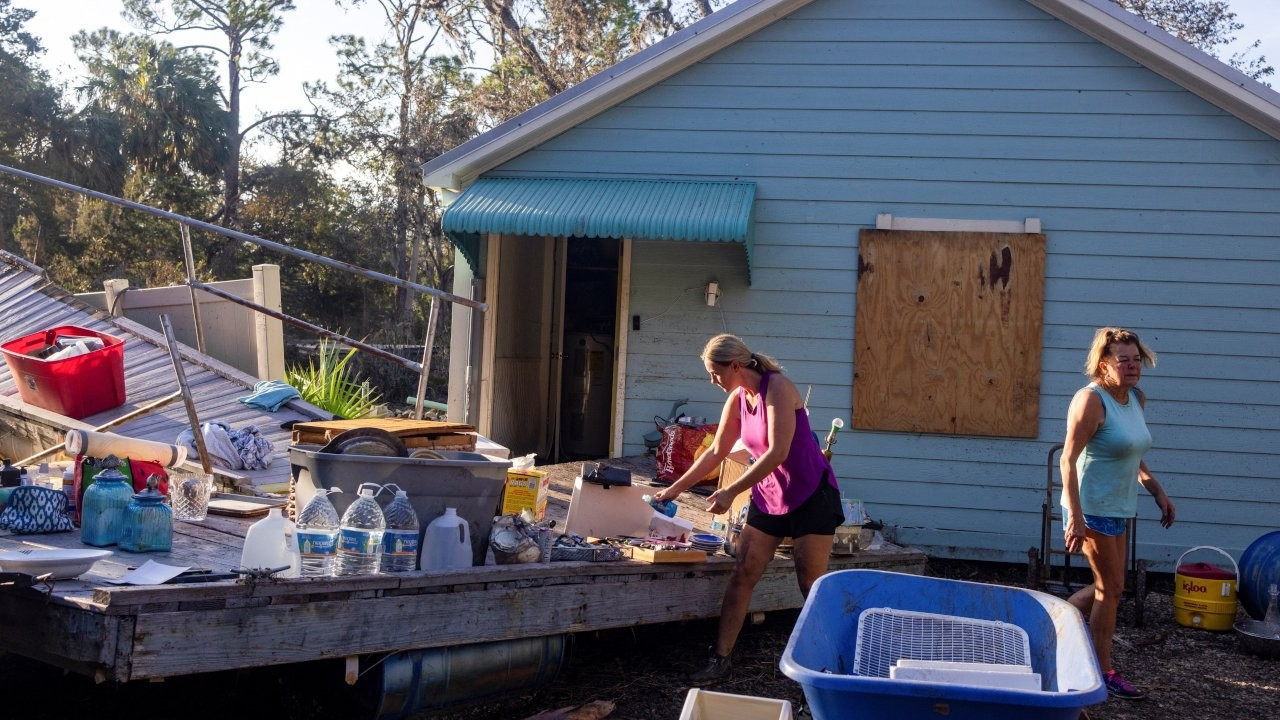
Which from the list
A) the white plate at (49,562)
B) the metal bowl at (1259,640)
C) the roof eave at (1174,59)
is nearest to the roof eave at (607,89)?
the roof eave at (1174,59)

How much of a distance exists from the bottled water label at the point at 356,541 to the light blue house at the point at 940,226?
4.09m

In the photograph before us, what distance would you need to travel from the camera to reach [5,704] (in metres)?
5.09

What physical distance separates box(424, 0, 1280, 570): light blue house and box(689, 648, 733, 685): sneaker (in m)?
3.37

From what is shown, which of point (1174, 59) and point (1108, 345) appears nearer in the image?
point (1108, 345)

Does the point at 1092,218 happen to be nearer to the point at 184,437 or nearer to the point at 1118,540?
the point at 1118,540

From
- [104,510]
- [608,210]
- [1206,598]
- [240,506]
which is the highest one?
[608,210]

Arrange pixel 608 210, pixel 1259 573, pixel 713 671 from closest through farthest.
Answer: pixel 713 671
pixel 1259 573
pixel 608 210

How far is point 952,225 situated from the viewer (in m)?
8.66

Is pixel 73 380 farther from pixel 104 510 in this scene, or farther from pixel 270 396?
pixel 104 510

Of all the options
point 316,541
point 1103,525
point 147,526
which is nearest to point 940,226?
point 1103,525

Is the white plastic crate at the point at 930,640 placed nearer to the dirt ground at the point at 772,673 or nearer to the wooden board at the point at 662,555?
the dirt ground at the point at 772,673

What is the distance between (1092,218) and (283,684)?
21.2ft

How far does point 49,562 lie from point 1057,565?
6940 mm

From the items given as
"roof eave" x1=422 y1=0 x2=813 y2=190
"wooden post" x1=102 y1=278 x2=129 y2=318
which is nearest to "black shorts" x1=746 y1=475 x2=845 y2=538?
"roof eave" x1=422 y1=0 x2=813 y2=190
